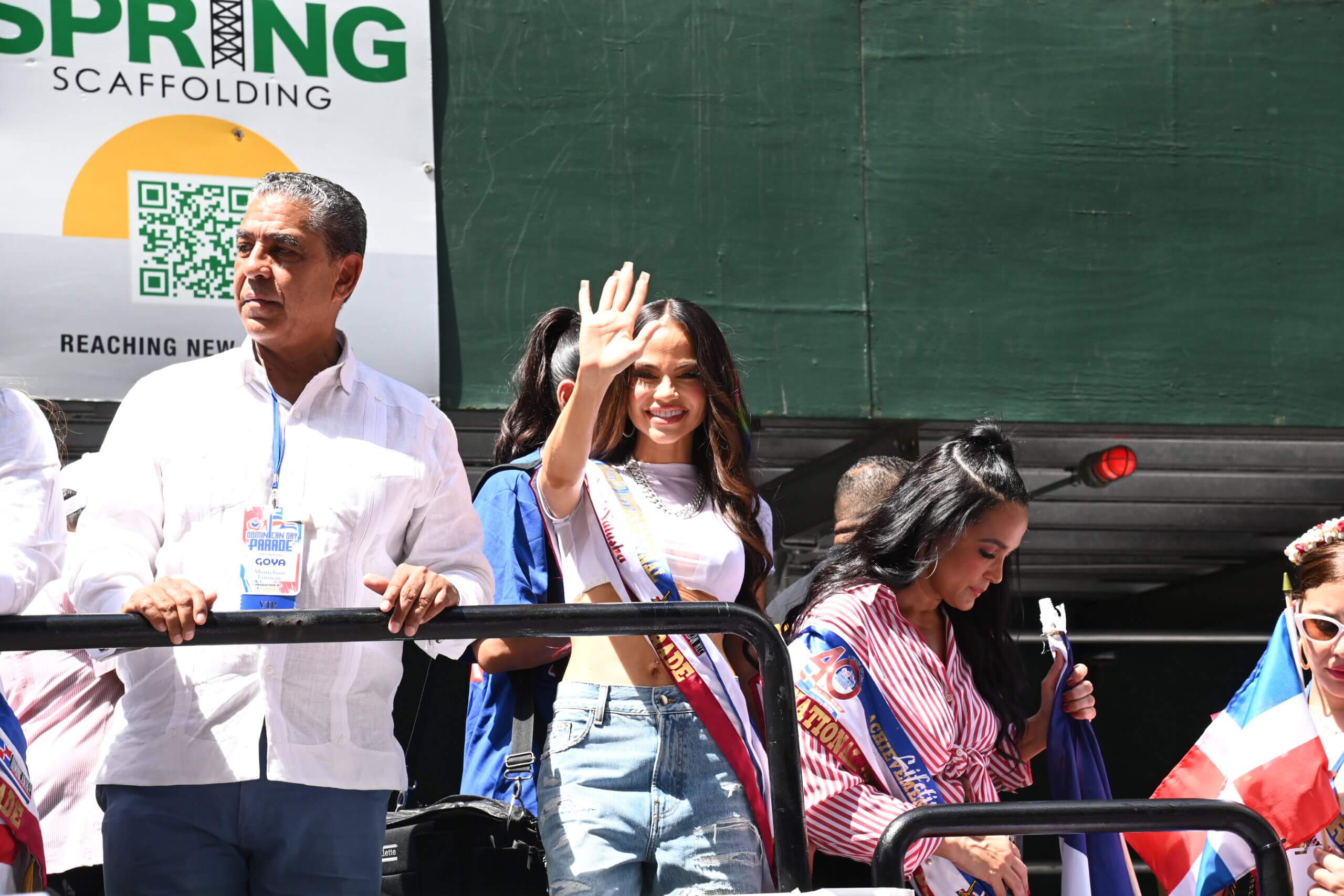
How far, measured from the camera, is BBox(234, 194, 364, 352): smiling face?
2.87m

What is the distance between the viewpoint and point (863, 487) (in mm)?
4531

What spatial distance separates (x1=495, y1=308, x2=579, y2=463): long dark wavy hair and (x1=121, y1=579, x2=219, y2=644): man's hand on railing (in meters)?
1.39

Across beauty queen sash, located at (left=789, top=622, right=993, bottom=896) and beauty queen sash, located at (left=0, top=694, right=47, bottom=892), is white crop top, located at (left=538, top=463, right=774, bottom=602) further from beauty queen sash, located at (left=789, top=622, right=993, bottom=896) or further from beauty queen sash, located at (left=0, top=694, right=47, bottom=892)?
beauty queen sash, located at (left=0, top=694, right=47, bottom=892)

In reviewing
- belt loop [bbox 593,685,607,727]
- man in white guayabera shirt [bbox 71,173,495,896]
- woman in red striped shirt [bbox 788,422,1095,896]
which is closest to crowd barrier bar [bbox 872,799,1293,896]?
woman in red striped shirt [bbox 788,422,1095,896]

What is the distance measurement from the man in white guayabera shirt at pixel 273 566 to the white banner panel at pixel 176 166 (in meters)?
2.50

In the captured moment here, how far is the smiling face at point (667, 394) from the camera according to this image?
326 centimetres

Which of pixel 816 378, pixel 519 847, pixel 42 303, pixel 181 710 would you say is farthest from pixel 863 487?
pixel 42 303

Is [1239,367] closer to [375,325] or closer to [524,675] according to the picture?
[375,325]

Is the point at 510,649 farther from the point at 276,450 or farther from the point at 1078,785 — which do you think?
the point at 1078,785

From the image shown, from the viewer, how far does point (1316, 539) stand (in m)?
3.69

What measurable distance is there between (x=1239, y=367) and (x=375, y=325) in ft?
11.2

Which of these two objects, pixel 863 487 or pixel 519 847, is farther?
pixel 863 487

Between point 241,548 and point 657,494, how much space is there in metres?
0.92

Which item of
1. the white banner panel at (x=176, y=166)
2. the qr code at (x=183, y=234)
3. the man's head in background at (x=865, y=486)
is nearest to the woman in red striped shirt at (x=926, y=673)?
the man's head in background at (x=865, y=486)
